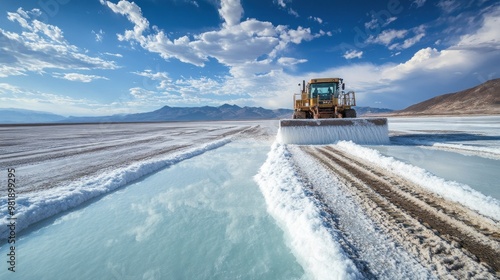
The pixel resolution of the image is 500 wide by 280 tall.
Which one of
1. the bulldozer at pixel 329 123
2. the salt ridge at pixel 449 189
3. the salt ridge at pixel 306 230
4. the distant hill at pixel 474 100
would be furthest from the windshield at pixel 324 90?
the distant hill at pixel 474 100

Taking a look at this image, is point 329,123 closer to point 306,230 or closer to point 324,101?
point 324,101

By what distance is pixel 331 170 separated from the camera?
18.0 ft

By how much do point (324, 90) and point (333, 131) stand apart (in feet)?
11.5

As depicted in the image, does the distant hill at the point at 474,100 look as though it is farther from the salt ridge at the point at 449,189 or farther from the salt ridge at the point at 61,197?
the salt ridge at the point at 61,197

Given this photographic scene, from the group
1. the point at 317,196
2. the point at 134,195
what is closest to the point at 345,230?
the point at 317,196

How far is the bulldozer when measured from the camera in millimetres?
10164

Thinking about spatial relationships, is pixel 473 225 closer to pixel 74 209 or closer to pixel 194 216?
pixel 194 216

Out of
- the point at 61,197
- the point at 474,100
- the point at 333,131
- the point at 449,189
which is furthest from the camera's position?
the point at 474,100

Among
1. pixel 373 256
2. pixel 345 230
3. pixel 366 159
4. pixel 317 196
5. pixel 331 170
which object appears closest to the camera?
pixel 373 256

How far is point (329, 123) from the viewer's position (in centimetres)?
1082

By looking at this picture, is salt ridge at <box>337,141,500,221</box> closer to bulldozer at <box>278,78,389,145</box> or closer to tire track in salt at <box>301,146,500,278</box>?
tire track in salt at <box>301,146,500,278</box>

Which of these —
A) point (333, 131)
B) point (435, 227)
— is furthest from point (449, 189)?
point (333, 131)

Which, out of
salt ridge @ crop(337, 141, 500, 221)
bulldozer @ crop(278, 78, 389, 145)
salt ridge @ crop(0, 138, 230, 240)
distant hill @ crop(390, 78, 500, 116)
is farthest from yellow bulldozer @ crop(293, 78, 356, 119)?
distant hill @ crop(390, 78, 500, 116)

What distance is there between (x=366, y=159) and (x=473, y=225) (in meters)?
4.03
